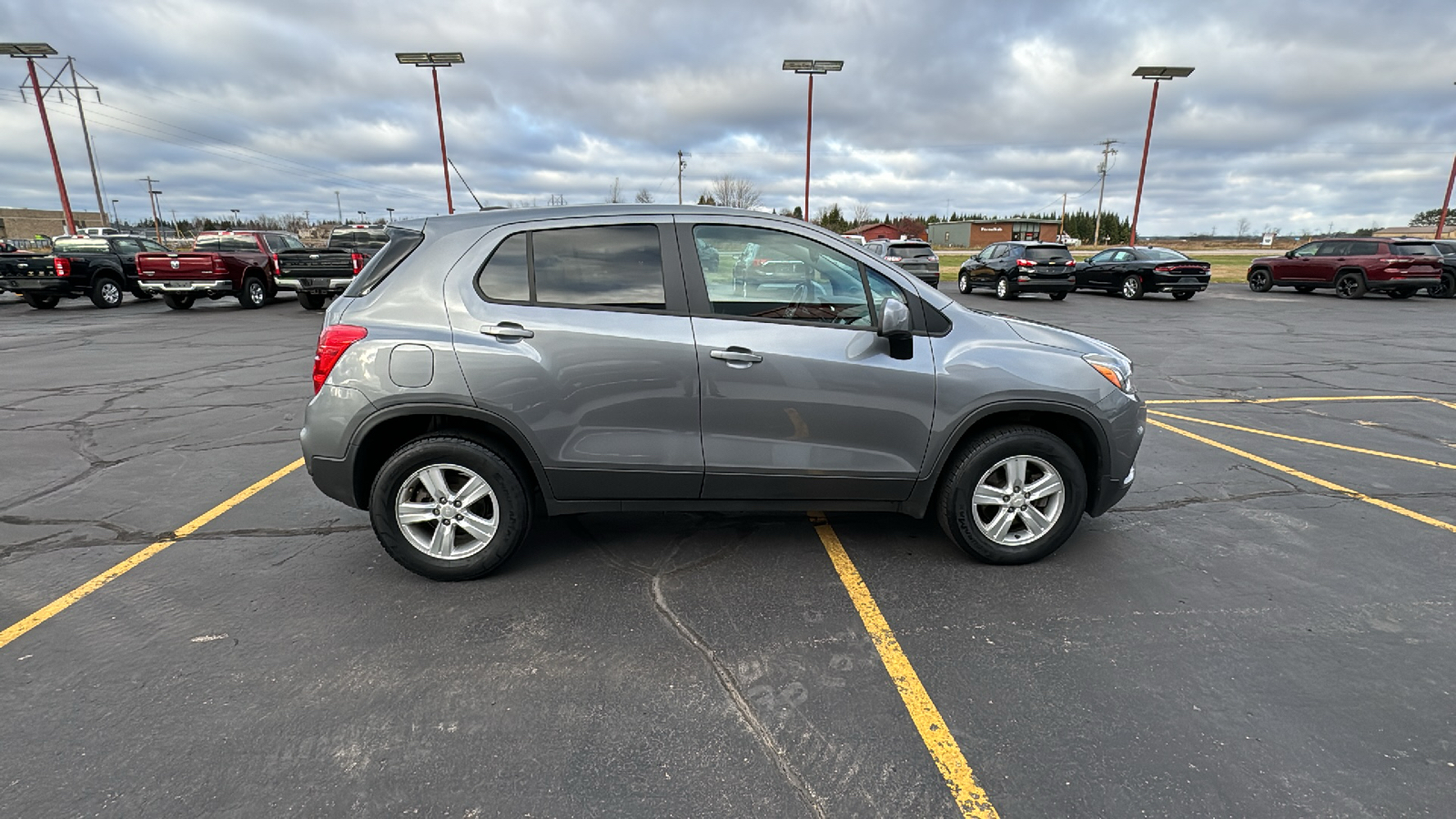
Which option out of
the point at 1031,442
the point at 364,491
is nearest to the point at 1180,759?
the point at 1031,442

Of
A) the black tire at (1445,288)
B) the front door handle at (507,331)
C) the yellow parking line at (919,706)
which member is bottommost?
the yellow parking line at (919,706)

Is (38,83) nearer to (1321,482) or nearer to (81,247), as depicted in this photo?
(81,247)

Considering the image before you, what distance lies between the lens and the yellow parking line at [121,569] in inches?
122

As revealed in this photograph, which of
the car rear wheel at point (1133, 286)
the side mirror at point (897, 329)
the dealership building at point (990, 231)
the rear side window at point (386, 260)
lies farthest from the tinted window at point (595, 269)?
the dealership building at point (990, 231)

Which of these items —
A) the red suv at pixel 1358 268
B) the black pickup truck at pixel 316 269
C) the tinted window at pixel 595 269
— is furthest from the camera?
the red suv at pixel 1358 268

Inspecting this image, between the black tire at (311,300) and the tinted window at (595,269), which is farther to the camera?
the black tire at (311,300)

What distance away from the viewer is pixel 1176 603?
3311 mm

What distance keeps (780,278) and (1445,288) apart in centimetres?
2814

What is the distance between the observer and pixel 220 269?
55.0 feet

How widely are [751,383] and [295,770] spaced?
2255 millimetres

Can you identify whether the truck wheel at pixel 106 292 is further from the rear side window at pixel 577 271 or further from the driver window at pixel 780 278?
the driver window at pixel 780 278

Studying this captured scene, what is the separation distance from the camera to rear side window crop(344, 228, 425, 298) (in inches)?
135

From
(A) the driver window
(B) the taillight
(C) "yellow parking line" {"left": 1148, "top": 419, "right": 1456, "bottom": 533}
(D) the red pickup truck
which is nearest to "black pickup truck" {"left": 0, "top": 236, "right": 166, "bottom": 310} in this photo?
(D) the red pickup truck

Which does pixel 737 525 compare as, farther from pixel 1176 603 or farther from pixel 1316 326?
pixel 1316 326
